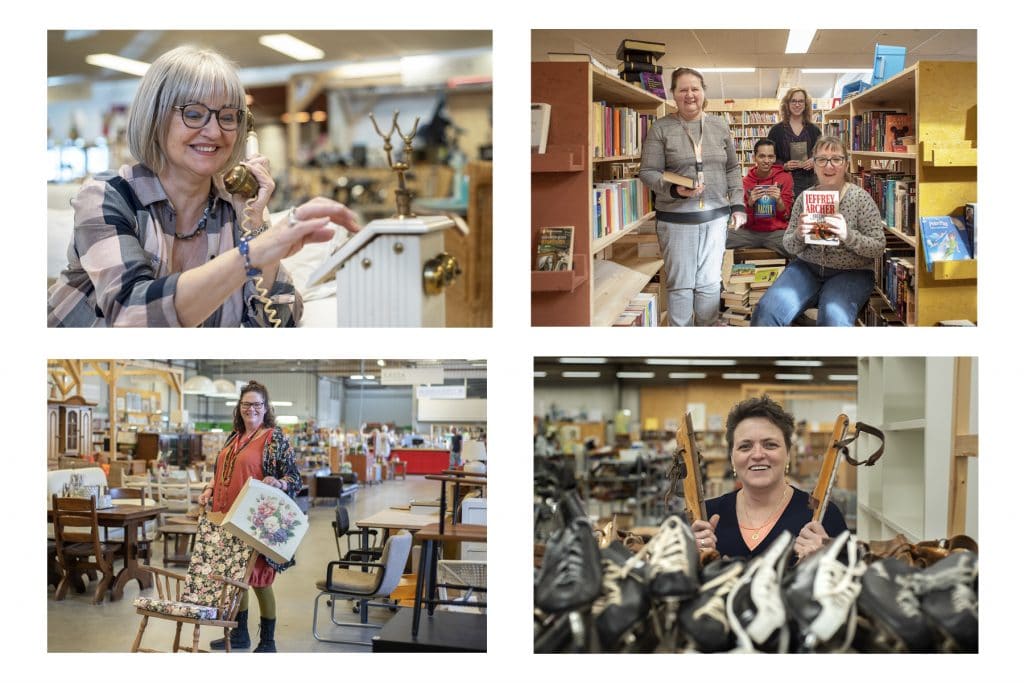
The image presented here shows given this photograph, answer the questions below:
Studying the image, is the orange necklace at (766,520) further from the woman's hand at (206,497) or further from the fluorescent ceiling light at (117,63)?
the fluorescent ceiling light at (117,63)

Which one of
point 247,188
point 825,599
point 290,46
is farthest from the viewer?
point 290,46

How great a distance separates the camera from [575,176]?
7.17 feet

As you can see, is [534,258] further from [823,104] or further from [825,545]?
[825,545]

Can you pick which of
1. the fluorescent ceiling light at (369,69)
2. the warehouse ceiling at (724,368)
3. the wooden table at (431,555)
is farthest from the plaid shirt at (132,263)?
the fluorescent ceiling light at (369,69)

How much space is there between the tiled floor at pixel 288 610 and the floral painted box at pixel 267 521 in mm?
30

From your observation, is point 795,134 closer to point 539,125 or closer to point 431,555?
point 539,125

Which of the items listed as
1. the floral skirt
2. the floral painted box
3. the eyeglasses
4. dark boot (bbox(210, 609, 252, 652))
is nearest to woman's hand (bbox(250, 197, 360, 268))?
the eyeglasses

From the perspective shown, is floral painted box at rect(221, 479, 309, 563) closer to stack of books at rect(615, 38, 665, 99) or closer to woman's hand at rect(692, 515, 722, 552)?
woman's hand at rect(692, 515, 722, 552)

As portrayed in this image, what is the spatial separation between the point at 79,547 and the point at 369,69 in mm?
2028

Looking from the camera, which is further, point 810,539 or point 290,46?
point 290,46

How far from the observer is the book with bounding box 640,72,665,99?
85.7 inches

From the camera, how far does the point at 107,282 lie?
6.81 ft

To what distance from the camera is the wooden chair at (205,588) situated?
2.08 metres

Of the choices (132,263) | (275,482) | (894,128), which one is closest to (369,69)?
(132,263)
